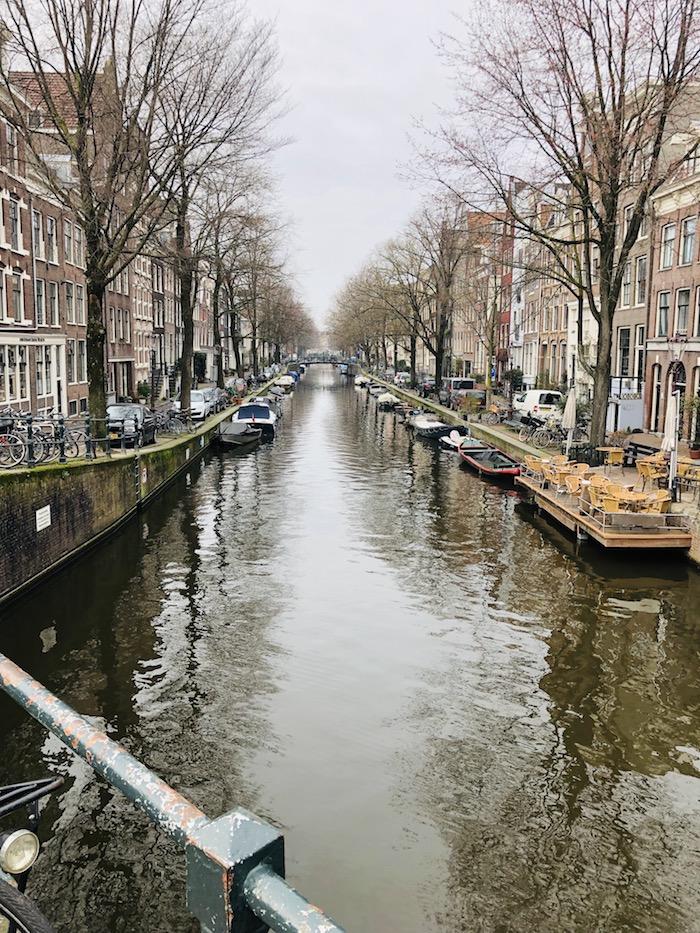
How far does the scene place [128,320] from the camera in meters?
51.8

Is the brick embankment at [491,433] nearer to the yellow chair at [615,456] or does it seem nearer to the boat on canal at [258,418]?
the yellow chair at [615,456]

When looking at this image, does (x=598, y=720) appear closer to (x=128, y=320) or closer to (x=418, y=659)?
(x=418, y=659)

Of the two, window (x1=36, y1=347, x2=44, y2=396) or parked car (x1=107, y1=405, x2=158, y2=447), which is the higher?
window (x1=36, y1=347, x2=44, y2=396)

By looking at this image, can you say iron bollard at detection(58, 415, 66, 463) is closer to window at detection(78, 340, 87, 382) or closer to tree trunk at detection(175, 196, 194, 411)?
tree trunk at detection(175, 196, 194, 411)

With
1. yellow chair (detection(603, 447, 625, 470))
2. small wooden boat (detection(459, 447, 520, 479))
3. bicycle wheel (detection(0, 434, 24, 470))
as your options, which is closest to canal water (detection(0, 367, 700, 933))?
bicycle wheel (detection(0, 434, 24, 470))

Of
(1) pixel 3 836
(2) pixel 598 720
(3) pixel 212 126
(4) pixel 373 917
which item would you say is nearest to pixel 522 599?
(2) pixel 598 720

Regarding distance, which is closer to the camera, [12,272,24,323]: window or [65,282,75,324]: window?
[12,272,24,323]: window

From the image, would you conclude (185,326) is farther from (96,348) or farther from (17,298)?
(96,348)

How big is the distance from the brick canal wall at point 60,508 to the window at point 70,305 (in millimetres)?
16549

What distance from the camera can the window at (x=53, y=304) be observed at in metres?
35.4

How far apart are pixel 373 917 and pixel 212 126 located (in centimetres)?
2372

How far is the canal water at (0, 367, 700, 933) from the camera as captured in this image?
715cm

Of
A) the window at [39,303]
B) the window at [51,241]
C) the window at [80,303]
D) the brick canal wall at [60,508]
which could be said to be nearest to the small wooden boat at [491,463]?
the brick canal wall at [60,508]

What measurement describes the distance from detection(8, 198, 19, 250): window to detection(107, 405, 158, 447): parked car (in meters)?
7.79
